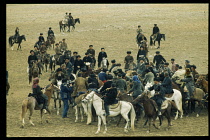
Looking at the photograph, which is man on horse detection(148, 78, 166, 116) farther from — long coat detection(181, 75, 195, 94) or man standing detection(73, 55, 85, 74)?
man standing detection(73, 55, 85, 74)

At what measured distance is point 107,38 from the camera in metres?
Answer: 43.1

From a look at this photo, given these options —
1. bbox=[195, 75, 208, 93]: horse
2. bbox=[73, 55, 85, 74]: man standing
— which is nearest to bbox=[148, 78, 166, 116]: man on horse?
bbox=[195, 75, 208, 93]: horse

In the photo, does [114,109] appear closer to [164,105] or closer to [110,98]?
[110,98]

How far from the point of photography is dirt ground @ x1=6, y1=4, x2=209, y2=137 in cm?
1789

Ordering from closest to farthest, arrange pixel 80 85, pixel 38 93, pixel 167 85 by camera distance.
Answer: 1. pixel 38 93
2. pixel 167 85
3. pixel 80 85

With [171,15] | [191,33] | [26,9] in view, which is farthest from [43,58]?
[26,9]

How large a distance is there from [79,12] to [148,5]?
11.9 m

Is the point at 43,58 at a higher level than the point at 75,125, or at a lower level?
higher

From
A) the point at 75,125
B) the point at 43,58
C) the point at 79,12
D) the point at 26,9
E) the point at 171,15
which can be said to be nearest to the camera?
the point at 75,125

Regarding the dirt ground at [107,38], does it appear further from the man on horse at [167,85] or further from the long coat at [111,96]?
the man on horse at [167,85]

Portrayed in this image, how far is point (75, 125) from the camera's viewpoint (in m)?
18.5

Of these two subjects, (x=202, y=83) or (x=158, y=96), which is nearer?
(x=158, y=96)

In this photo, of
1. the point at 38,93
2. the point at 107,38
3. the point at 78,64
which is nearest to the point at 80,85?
the point at 38,93

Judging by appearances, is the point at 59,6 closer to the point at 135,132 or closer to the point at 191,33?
the point at 191,33
